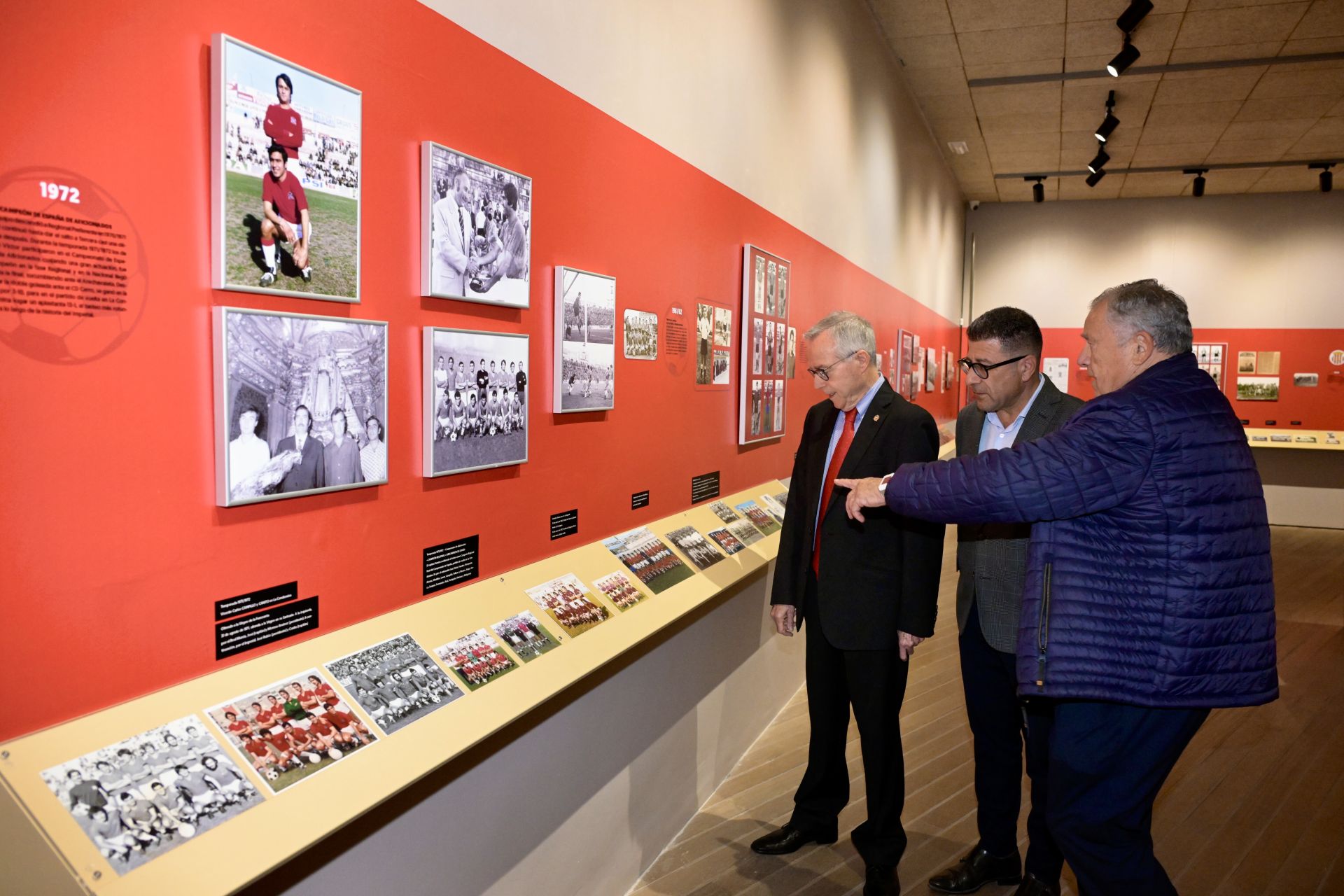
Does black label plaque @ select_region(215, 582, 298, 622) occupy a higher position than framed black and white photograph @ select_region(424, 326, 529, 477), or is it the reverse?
framed black and white photograph @ select_region(424, 326, 529, 477)

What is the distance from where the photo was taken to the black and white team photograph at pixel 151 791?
49.8 inches

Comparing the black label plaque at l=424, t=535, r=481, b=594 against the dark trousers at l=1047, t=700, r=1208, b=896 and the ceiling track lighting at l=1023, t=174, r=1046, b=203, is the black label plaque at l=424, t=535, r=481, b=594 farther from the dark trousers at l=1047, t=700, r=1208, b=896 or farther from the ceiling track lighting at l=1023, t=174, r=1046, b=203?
the ceiling track lighting at l=1023, t=174, r=1046, b=203

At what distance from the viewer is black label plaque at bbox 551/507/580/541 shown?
266 cm

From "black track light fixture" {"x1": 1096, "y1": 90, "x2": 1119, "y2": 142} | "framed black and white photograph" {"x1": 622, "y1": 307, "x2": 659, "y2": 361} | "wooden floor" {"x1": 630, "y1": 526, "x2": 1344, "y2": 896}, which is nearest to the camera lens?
"framed black and white photograph" {"x1": 622, "y1": 307, "x2": 659, "y2": 361}

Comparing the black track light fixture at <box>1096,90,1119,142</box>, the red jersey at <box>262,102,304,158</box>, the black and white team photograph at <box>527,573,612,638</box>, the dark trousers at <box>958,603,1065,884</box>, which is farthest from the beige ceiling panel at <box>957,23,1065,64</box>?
the red jersey at <box>262,102,304,158</box>

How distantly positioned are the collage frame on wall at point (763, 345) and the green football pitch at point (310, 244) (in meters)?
2.62

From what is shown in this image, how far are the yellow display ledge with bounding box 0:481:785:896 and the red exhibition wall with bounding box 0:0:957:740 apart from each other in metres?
0.05

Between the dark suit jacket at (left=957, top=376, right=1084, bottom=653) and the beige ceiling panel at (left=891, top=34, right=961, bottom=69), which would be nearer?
the dark suit jacket at (left=957, top=376, right=1084, bottom=653)

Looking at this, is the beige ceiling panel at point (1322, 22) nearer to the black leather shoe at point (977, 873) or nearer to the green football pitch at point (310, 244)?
the black leather shoe at point (977, 873)

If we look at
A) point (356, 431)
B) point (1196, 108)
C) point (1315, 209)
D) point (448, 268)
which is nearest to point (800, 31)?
point (448, 268)

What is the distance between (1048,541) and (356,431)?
65.8 inches

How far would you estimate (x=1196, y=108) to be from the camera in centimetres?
883

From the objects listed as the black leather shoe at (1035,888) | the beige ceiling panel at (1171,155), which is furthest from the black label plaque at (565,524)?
the beige ceiling panel at (1171,155)

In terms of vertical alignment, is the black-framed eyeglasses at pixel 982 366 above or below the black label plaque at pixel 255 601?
above
